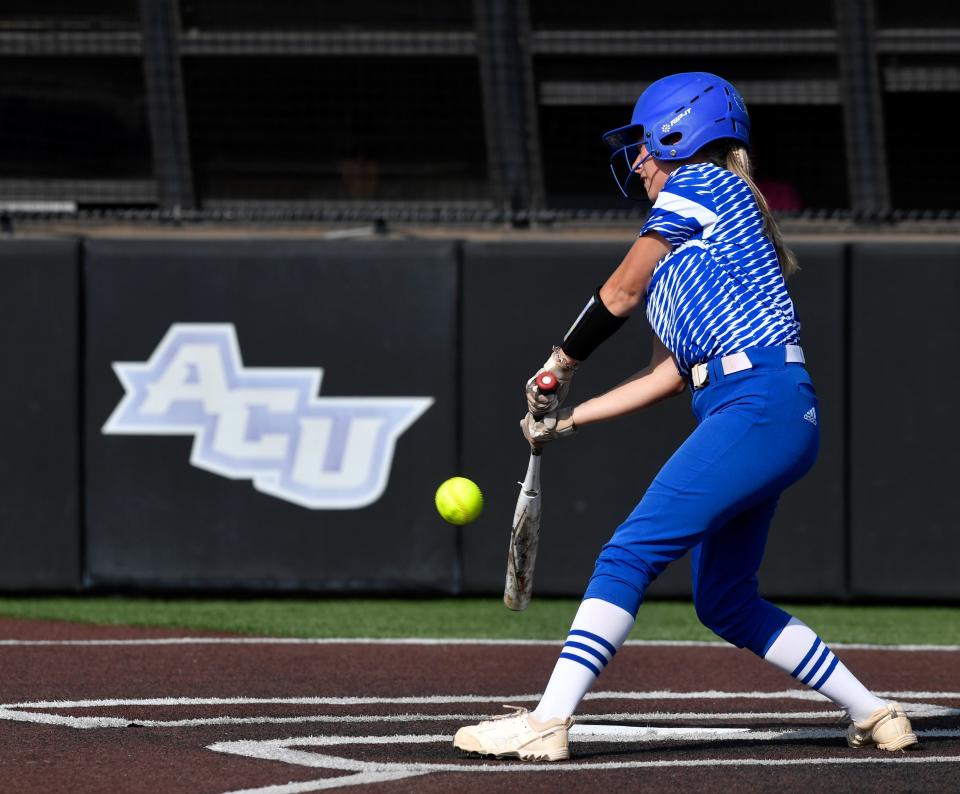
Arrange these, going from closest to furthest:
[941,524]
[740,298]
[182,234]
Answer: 1. [740,298]
2. [941,524]
3. [182,234]

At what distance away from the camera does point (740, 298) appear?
4637 mm

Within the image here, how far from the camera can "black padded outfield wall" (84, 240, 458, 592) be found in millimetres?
9625

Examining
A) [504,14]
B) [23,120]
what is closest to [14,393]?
[23,120]

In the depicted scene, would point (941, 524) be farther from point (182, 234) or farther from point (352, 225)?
point (182, 234)

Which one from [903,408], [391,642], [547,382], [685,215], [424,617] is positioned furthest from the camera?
[903,408]

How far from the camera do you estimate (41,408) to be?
378 inches

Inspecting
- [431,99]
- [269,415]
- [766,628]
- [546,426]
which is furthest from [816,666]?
[431,99]

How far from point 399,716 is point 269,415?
14.2ft

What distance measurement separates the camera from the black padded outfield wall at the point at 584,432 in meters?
9.52

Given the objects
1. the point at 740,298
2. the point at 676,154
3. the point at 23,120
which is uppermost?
the point at 23,120

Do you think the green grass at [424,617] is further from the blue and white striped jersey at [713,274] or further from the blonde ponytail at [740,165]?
the blue and white striped jersey at [713,274]

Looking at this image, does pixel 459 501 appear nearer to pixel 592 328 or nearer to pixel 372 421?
pixel 592 328

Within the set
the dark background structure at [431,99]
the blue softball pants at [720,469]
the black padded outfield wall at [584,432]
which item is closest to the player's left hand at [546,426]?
the blue softball pants at [720,469]

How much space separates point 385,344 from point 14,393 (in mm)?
2113
